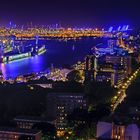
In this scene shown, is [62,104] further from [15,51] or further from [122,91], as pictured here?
[15,51]

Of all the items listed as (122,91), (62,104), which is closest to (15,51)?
(122,91)

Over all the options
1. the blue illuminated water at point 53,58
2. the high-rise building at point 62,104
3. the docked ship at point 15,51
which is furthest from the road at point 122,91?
the docked ship at point 15,51

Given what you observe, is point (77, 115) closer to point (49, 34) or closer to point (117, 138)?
point (117, 138)

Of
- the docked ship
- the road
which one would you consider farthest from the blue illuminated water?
the road

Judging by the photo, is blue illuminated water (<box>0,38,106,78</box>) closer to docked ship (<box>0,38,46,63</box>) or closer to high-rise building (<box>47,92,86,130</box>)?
docked ship (<box>0,38,46,63</box>)

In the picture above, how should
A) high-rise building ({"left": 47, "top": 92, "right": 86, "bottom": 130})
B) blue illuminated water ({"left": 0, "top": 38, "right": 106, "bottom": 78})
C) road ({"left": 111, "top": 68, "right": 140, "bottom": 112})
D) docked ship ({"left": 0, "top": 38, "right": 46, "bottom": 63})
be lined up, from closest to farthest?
high-rise building ({"left": 47, "top": 92, "right": 86, "bottom": 130})
road ({"left": 111, "top": 68, "right": 140, "bottom": 112})
blue illuminated water ({"left": 0, "top": 38, "right": 106, "bottom": 78})
docked ship ({"left": 0, "top": 38, "right": 46, "bottom": 63})
